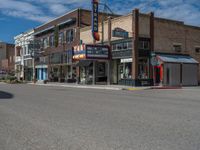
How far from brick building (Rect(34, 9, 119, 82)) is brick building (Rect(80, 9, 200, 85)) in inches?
323

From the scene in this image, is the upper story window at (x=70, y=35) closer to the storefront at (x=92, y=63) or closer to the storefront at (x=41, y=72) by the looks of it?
the storefront at (x=92, y=63)

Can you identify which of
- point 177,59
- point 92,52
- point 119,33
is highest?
point 119,33

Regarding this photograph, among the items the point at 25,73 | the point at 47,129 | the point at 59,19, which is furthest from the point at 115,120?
Answer: the point at 25,73

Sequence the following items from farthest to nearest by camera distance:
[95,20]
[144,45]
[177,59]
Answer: [95,20]
[177,59]
[144,45]

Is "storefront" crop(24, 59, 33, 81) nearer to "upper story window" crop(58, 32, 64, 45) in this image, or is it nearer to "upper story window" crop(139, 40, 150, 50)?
"upper story window" crop(58, 32, 64, 45)

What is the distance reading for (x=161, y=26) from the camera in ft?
121

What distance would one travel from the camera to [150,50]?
118 ft

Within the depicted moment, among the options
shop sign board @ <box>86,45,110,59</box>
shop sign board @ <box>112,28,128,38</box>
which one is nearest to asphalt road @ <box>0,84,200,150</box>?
shop sign board @ <box>112,28,128,38</box>

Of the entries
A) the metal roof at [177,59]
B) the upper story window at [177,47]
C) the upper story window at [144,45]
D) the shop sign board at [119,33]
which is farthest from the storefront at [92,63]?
the upper story window at [177,47]

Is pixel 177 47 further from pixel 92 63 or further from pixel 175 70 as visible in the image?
pixel 92 63

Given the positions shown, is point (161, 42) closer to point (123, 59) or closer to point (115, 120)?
point (123, 59)

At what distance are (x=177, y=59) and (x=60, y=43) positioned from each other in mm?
22747

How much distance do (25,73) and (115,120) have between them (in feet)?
204

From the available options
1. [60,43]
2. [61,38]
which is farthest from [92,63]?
[60,43]
